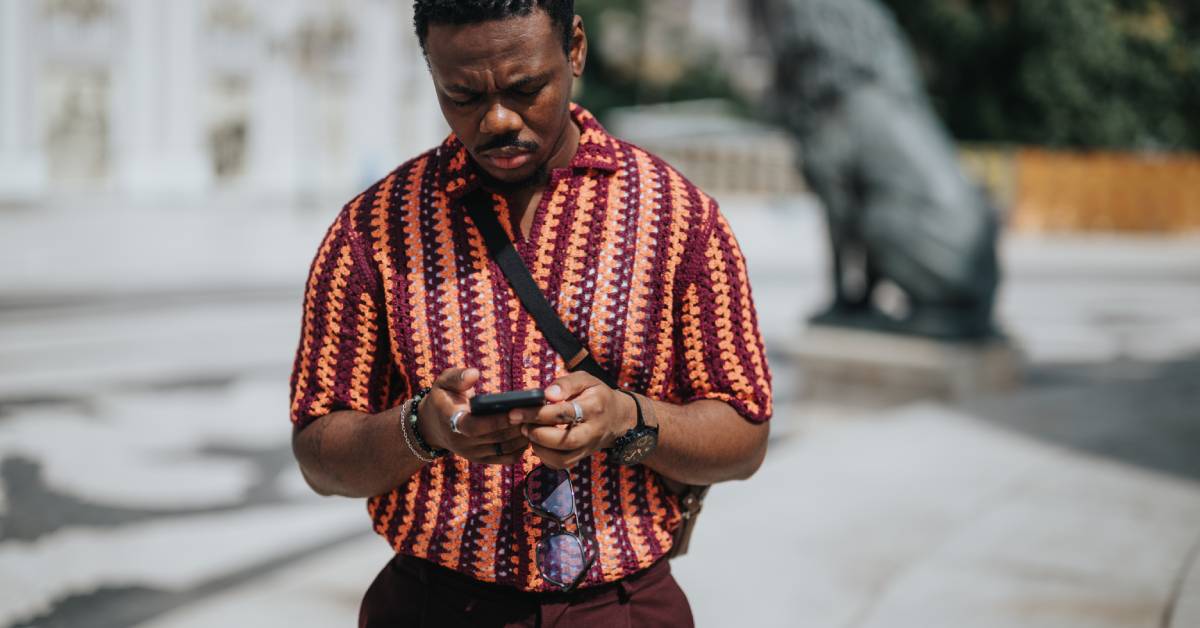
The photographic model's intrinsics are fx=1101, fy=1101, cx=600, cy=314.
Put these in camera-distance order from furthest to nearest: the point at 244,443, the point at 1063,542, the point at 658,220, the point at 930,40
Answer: the point at 930,40 → the point at 244,443 → the point at 1063,542 → the point at 658,220

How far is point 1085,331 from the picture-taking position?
39.4ft

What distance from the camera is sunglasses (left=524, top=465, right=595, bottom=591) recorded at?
1536 millimetres

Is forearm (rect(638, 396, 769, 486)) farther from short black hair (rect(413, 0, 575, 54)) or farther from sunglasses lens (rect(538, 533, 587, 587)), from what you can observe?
short black hair (rect(413, 0, 575, 54))

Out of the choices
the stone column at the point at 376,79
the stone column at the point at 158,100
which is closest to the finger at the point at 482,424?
the stone column at the point at 158,100

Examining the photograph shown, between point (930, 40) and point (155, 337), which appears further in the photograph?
point (930, 40)

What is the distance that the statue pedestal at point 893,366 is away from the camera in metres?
7.13

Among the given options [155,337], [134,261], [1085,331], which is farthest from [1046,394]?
[134,261]

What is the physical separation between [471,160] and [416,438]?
15.8 inches

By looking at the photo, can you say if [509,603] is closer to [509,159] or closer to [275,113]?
[509,159]

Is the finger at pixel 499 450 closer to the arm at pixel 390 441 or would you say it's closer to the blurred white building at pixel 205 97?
the arm at pixel 390 441

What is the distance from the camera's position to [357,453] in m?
1.52

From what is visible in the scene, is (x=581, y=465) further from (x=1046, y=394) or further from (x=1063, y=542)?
(x=1046, y=394)

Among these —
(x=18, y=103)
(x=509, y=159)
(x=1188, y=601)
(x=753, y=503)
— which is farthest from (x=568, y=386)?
(x=18, y=103)

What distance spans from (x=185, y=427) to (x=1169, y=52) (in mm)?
26376
